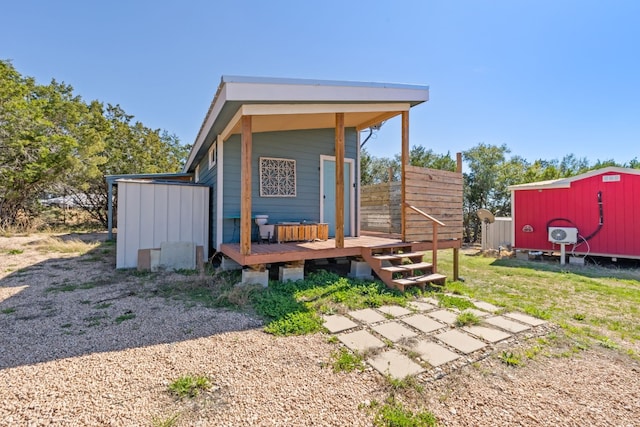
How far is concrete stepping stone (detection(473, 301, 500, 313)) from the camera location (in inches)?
145

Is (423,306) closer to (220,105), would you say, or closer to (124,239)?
(220,105)

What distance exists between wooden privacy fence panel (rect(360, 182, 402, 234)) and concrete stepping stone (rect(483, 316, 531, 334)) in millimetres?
4191

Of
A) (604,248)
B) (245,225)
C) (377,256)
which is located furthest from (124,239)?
(604,248)

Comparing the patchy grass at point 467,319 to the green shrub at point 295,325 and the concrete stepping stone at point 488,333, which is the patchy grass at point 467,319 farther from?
the green shrub at point 295,325

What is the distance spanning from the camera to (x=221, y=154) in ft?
18.6

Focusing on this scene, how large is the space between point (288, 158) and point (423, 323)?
14.2ft

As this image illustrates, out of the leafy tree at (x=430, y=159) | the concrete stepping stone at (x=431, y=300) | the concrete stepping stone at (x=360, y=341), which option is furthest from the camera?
the leafy tree at (x=430, y=159)

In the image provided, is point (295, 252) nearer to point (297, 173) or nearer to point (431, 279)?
point (431, 279)

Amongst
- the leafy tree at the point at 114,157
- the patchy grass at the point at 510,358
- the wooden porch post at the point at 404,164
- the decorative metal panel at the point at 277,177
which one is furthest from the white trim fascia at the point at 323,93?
the leafy tree at the point at 114,157

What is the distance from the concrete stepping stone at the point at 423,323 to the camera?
121 inches

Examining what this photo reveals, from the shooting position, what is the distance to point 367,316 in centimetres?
339

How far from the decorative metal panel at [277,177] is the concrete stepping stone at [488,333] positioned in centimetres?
426

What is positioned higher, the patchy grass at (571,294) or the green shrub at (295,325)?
the green shrub at (295,325)

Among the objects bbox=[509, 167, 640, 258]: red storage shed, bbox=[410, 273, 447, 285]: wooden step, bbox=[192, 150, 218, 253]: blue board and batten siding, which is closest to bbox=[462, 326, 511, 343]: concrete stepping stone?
bbox=[410, 273, 447, 285]: wooden step
